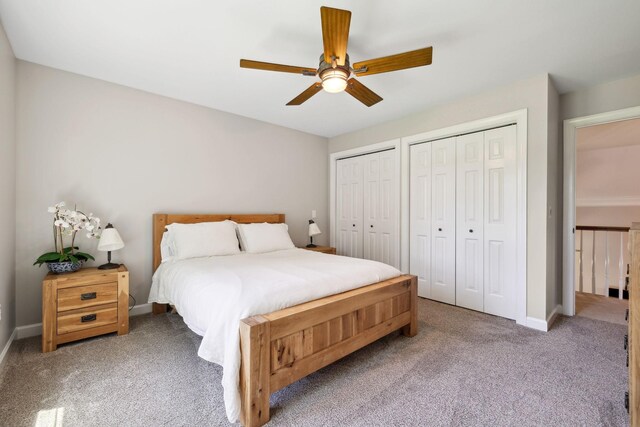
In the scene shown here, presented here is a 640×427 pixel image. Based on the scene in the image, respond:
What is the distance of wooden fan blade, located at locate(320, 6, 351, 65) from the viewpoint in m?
1.45

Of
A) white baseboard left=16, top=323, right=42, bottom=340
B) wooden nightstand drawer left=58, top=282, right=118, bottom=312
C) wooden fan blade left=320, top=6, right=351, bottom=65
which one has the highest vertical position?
wooden fan blade left=320, top=6, right=351, bottom=65

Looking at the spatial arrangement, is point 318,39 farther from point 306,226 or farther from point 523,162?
point 306,226

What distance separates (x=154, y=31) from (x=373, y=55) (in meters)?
1.64

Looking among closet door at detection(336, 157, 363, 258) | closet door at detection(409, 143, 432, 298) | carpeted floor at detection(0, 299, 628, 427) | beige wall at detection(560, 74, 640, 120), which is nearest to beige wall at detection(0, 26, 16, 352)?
carpeted floor at detection(0, 299, 628, 427)

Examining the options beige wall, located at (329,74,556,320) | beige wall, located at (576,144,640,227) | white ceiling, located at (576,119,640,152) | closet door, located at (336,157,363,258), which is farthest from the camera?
beige wall, located at (576,144,640,227)

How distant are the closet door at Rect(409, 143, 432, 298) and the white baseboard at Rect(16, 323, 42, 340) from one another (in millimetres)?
3837

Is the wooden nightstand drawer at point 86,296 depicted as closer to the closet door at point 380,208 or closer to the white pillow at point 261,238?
the white pillow at point 261,238

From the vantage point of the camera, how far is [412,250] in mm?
3672

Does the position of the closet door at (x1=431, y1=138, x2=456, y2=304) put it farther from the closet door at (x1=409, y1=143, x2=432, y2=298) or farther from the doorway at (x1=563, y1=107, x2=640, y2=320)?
the doorway at (x1=563, y1=107, x2=640, y2=320)

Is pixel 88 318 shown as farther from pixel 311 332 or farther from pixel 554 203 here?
pixel 554 203

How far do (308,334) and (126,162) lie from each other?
8.50 feet

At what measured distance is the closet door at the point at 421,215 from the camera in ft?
11.5

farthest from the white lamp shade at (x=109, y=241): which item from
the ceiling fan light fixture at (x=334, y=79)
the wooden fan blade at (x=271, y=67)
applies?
the ceiling fan light fixture at (x=334, y=79)

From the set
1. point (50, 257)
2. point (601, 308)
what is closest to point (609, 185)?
point (601, 308)
